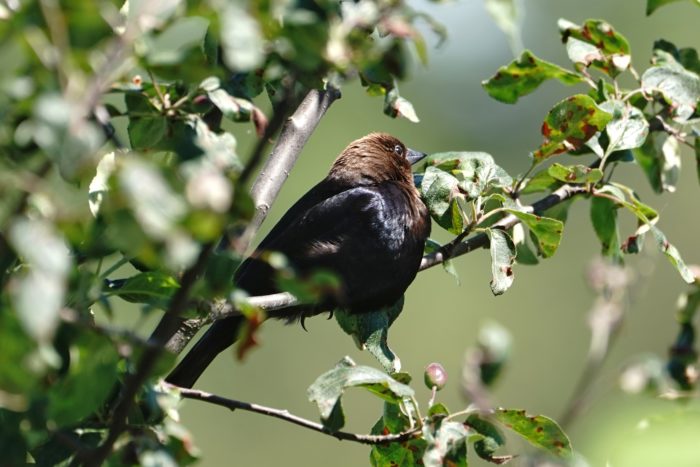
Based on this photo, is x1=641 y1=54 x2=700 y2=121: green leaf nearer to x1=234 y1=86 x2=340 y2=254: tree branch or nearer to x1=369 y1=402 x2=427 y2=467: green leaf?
x1=234 y1=86 x2=340 y2=254: tree branch

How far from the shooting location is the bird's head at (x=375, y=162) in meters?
4.25

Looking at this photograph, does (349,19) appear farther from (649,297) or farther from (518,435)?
(649,297)

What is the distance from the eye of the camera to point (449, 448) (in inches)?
70.0

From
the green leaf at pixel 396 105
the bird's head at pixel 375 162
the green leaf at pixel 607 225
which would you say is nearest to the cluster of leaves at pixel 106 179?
the green leaf at pixel 396 105

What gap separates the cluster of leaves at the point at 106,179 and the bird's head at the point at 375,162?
275cm

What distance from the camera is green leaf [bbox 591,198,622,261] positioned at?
2.70m

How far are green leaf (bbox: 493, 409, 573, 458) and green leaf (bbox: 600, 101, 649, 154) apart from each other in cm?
93

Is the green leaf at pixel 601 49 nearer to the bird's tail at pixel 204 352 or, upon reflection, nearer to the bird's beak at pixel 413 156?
the bird's tail at pixel 204 352

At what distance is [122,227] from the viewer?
976mm

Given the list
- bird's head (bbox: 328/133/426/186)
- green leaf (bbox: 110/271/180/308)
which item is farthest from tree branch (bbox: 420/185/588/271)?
bird's head (bbox: 328/133/426/186)

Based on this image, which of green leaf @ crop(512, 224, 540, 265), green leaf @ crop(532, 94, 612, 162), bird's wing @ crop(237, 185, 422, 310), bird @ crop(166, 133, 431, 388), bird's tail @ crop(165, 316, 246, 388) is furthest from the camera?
bird's wing @ crop(237, 185, 422, 310)

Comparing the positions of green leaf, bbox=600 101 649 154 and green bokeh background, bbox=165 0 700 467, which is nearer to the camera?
green leaf, bbox=600 101 649 154

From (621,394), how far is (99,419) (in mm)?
789

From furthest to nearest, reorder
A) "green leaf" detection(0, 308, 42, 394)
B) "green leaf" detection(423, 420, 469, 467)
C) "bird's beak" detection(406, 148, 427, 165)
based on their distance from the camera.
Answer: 1. "bird's beak" detection(406, 148, 427, 165)
2. "green leaf" detection(423, 420, 469, 467)
3. "green leaf" detection(0, 308, 42, 394)
